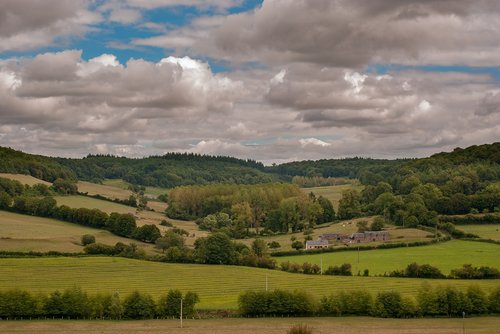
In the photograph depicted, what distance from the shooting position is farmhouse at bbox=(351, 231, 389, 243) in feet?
431

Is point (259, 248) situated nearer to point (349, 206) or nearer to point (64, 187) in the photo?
point (349, 206)

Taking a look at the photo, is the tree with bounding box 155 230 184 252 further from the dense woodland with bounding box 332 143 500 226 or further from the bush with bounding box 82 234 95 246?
the dense woodland with bounding box 332 143 500 226

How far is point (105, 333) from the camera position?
59.3m

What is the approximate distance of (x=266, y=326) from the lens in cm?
6450

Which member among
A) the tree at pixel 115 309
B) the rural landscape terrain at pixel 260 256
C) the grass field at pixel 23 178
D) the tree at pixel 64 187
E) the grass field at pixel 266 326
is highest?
the grass field at pixel 23 178

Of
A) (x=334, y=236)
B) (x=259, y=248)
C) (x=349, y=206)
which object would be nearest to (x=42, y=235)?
(x=259, y=248)

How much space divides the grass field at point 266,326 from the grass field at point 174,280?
7616 mm

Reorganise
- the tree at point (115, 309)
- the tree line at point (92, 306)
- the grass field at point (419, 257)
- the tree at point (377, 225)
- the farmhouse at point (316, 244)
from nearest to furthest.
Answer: the tree line at point (92, 306), the tree at point (115, 309), the grass field at point (419, 257), the farmhouse at point (316, 244), the tree at point (377, 225)

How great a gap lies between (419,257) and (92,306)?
6281 cm

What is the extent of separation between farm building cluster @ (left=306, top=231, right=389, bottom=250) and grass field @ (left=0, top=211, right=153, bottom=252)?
115 feet

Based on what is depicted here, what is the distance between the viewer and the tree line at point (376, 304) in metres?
70.6

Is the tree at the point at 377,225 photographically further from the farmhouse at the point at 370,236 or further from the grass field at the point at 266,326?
the grass field at the point at 266,326

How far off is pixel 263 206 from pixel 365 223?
4800 centimetres

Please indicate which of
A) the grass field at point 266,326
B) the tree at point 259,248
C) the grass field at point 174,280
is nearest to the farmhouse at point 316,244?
the tree at point 259,248
